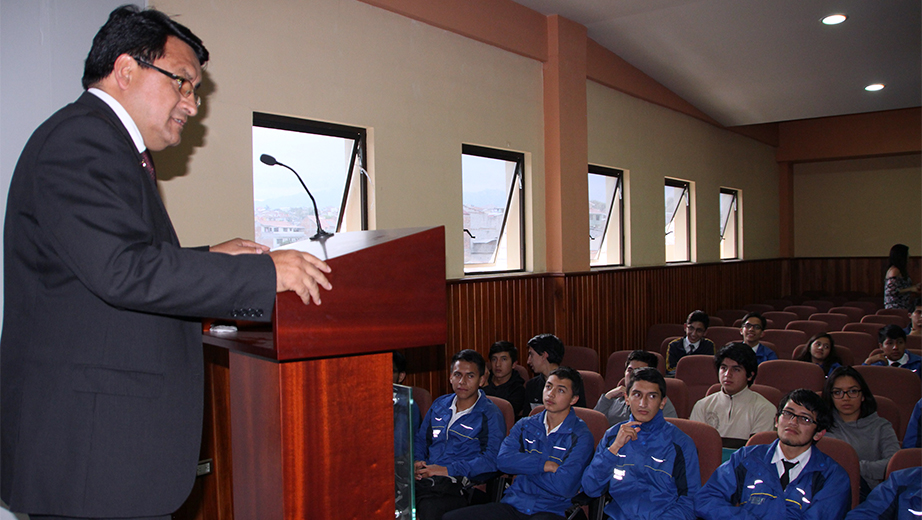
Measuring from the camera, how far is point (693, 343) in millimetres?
5562

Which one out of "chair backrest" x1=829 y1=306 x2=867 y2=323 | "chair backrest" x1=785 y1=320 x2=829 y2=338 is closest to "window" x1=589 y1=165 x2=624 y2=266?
"chair backrest" x1=785 y1=320 x2=829 y2=338

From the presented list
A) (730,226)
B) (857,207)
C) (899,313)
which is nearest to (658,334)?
(899,313)

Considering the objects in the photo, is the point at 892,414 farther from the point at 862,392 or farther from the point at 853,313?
the point at 853,313

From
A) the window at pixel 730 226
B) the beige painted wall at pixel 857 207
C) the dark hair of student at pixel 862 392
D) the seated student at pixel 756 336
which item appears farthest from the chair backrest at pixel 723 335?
the beige painted wall at pixel 857 207

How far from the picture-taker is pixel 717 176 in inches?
389

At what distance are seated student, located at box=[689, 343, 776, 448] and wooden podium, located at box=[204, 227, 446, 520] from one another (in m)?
3.02

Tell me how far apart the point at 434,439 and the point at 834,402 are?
7.28ft

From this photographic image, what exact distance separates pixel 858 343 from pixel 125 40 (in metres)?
6.03

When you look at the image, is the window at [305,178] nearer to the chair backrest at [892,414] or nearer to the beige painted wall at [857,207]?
the chair backrest at [892,414]

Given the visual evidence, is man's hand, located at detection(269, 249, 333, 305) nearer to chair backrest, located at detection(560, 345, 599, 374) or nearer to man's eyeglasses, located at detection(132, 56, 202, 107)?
man's eyeglasses, located at detection(132, 56, 202, 107)

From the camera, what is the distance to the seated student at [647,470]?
275 centimetres

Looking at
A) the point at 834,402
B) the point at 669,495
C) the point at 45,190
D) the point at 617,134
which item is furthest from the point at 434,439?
the point at 617,134

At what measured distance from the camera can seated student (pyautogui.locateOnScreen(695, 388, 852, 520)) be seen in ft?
8.49

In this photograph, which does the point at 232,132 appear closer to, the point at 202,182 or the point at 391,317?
the point at 202,182
